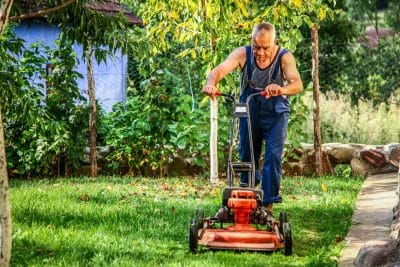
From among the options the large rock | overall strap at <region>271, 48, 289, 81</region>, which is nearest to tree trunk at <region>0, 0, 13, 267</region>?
the large rock

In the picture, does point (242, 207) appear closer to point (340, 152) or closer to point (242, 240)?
point (242, 240)

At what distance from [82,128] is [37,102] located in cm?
96

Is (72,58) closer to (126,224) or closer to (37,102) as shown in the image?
(37,102)

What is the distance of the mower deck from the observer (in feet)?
20.9

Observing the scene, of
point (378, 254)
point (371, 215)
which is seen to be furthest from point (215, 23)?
point (378, 254)

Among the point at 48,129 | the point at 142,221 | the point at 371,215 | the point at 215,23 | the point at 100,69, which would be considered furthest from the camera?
the point at 100,69

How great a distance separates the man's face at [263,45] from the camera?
7.31 meters

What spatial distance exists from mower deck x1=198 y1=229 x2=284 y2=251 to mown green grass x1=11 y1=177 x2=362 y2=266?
8 centimetres

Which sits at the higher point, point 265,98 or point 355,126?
point 265,98

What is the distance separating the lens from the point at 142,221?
801cm

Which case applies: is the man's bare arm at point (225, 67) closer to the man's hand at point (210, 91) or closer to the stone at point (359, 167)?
the man's hand at point (210, 91)

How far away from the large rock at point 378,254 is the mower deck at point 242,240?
2.50 feet

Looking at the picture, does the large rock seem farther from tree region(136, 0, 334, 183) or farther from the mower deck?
tree region(136, 0, 334, 183)

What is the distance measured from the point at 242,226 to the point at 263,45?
1630 mm
